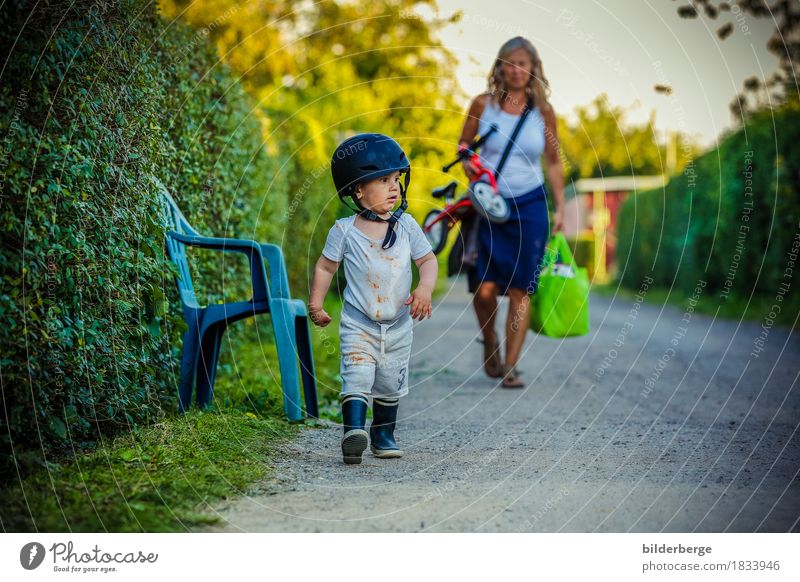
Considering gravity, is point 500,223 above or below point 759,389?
above

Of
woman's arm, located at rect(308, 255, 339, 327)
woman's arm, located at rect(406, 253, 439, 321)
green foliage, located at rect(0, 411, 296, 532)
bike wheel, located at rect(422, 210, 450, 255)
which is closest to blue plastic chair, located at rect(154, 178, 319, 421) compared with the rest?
green foliage, located at rect(0, 411, 296, 532)

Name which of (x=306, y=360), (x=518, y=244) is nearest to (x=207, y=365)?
(x=306, y=360)

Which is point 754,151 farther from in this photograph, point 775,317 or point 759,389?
point 759,389

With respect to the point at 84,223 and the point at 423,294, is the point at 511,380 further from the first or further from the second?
the point at 84,223

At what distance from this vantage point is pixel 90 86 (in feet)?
13.8

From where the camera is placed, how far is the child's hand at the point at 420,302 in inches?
175

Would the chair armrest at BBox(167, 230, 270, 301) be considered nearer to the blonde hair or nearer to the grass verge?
the blonde hair

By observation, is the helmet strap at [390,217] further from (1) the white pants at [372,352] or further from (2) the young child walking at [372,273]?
(1) the white pants at [372,352]

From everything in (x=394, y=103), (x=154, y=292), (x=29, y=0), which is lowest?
(x=154, y=292)

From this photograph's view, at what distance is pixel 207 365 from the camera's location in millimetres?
5336

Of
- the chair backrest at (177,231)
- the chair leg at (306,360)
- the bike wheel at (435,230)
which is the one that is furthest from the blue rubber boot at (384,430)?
the bike wheel at (435,230)
